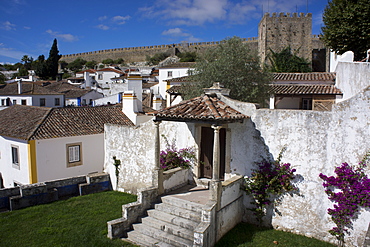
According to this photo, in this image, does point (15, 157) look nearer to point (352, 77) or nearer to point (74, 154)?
point (74, 154)

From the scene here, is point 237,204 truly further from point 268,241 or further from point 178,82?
point 178,82

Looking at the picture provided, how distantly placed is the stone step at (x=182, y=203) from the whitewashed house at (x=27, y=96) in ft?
96.6

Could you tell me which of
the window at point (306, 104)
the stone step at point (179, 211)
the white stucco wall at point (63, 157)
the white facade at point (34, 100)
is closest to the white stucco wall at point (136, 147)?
the white stucco wall at point (63, 157)

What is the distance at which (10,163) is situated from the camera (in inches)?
603

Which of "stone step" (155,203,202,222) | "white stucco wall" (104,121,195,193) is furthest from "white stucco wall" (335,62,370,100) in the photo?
"stone step" (155,203,202,222)

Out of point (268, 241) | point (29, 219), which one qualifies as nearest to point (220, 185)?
point (268, 241)

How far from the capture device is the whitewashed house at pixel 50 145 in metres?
13.9

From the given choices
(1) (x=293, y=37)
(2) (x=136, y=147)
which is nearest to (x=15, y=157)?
(2) (x=136, y=147)

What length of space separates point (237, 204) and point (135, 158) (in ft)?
16.7

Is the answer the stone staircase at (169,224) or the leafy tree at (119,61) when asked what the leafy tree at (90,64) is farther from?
the stone staircase at (169,224)

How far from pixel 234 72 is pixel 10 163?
41.4ft

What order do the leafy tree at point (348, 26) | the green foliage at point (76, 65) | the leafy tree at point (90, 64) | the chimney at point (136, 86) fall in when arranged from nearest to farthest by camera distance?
the leafy tree at point (348, 26)
the chimney at point (136, 86)
the leafy tree at point (90, 64)
the green foliage at point (76, 65)

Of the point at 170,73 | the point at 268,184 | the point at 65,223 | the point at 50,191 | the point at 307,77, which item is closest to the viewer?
the point at 268,184

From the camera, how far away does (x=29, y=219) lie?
33.8ft
